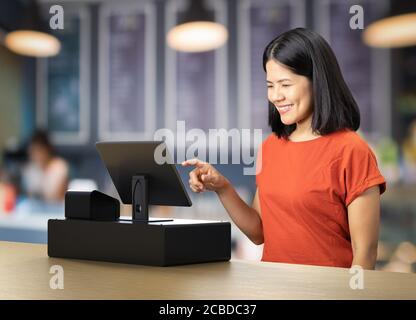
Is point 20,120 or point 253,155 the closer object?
point 253,155

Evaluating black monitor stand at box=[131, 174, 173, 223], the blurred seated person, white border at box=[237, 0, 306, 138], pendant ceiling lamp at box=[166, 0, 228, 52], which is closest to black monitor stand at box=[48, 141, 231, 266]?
black monitor stand at box=[131, 174, 173, 223]

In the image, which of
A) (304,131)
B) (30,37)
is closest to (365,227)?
(304,131)

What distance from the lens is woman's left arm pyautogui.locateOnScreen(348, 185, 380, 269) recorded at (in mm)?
1869

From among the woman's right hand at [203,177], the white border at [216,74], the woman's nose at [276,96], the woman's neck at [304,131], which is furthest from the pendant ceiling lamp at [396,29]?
the woman's right hand at [203,177]

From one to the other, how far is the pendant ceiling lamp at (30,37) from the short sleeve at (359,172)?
266 cm

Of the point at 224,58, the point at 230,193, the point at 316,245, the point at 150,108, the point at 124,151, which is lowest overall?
the point at 316,245

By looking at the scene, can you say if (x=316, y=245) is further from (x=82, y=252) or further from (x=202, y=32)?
(x=202, y=32)

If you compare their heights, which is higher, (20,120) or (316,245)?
Answer: (20,120)

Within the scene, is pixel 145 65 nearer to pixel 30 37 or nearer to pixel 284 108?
pixel 30 37

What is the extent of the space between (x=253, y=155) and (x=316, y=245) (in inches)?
68.1

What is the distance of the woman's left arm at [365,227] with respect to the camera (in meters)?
1.87

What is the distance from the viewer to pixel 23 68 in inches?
164

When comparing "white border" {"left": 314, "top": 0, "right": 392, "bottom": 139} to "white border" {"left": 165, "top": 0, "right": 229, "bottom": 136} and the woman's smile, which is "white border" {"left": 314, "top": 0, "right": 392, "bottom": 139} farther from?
the woman's smile
